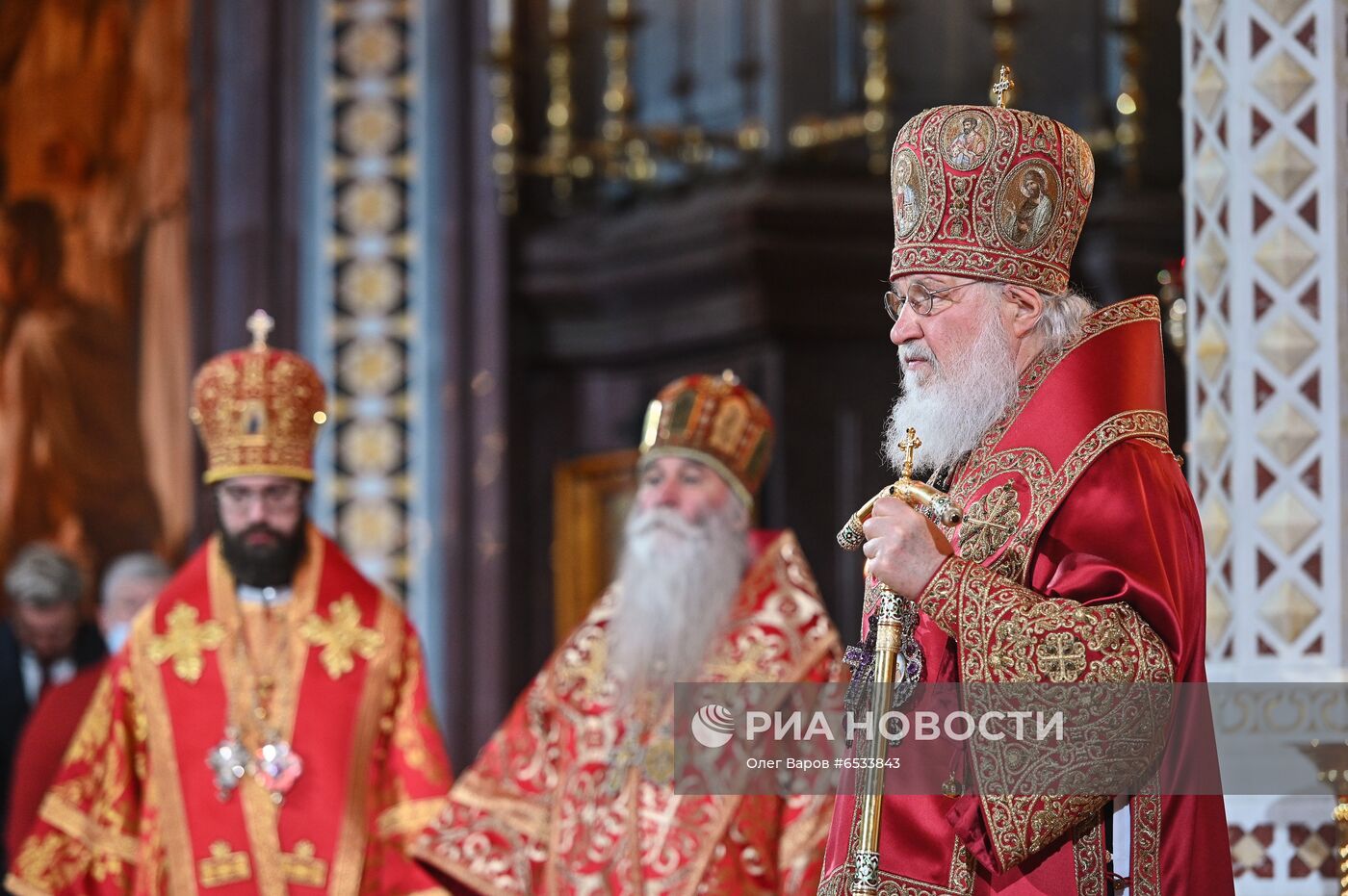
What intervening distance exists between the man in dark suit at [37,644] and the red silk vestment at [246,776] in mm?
2200

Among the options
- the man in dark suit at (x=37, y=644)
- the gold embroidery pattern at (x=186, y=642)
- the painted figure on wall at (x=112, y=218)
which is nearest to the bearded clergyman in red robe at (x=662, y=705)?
the gold embroidery pattern at (x=186, y=642)

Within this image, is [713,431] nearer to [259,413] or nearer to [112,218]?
[259,413]

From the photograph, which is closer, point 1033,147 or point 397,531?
point 1033,147

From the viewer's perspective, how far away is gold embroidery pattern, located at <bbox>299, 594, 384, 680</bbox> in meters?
6.23

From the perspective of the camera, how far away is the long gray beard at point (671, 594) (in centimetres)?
620

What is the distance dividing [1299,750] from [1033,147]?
1717 millimetres

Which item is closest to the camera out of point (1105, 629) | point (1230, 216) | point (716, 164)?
point (1105, 629)

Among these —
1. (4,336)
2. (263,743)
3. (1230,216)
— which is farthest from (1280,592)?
(4,336)

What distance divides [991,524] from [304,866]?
111 inches

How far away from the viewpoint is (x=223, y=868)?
5.99m

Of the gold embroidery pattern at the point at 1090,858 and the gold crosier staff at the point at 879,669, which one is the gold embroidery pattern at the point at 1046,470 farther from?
the gold embroidery pattern at the point at 1090,858

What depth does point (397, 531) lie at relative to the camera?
9617 millimetres

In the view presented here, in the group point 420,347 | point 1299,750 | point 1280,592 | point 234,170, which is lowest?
point 1299,750

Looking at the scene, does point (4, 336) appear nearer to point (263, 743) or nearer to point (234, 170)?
point (234, 170)
